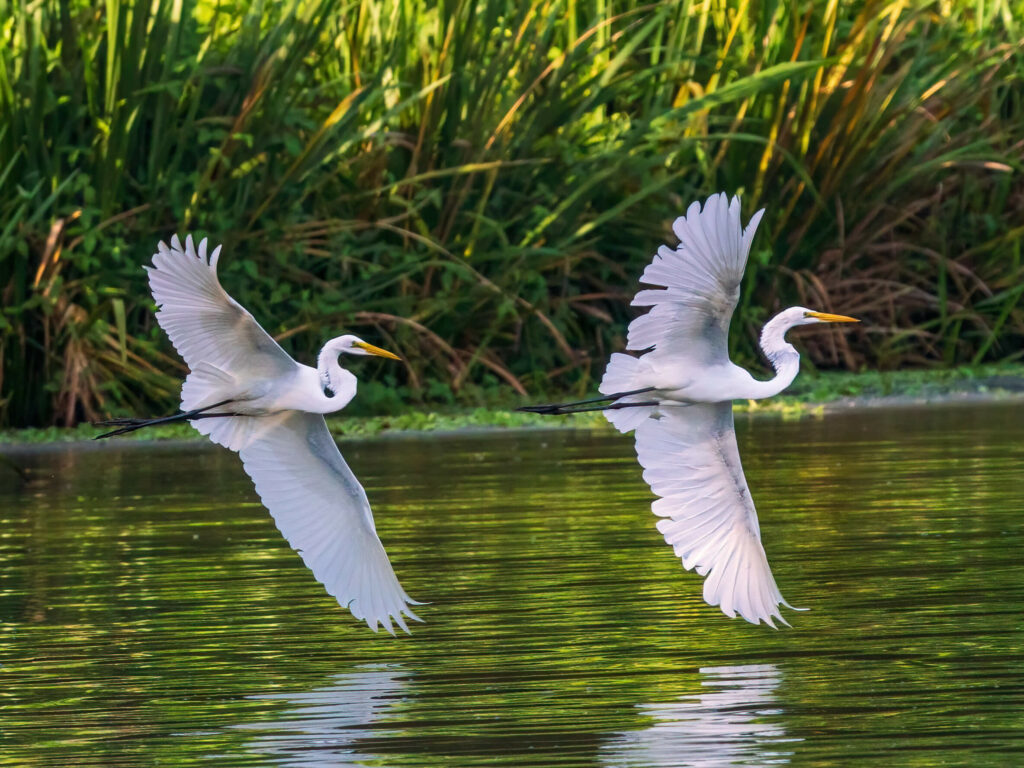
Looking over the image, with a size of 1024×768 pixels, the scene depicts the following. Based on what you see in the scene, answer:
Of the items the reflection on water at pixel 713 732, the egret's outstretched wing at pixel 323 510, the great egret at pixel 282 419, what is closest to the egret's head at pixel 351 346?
the great egret at pixel 282 419

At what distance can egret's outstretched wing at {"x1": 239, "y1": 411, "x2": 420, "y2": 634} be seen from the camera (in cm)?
757

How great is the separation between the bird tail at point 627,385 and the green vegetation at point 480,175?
19.9 feet

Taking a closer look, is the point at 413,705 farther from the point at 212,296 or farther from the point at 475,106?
the point at 475,106

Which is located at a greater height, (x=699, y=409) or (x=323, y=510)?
(x=699, y=409)

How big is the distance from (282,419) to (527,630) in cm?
125

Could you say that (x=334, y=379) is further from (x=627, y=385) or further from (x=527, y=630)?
(x=527, y=630)

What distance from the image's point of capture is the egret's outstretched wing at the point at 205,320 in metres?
7.53

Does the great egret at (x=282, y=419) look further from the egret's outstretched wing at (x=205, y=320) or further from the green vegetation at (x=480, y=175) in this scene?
the green vegetation at (x=480, y=175)

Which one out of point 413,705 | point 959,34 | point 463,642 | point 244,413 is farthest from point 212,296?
point 959,34

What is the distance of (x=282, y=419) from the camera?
8055 millimetres

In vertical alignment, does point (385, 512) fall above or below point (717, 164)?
below

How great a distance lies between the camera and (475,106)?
48.9 feet

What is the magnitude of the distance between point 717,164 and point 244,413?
8090mm

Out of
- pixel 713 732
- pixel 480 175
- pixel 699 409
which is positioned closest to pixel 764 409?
pixel 480 175
